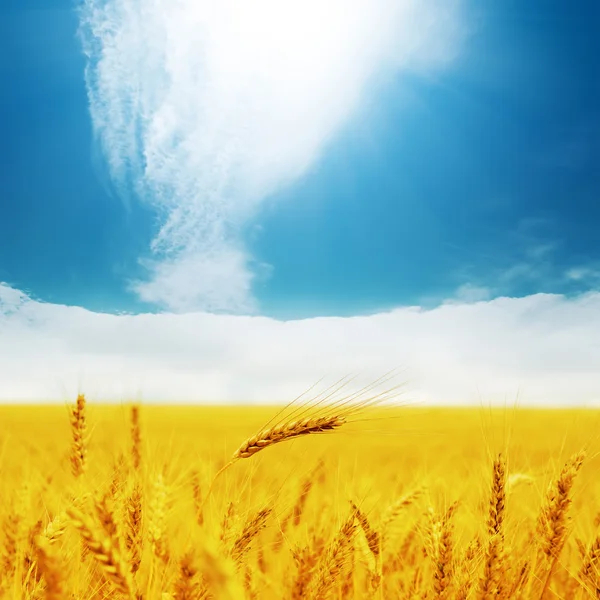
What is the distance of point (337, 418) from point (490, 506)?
33.8 inches

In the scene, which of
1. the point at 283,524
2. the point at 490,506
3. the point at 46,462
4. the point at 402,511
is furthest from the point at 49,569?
the point at 46,462

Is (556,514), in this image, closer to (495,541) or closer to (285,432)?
(495,541)

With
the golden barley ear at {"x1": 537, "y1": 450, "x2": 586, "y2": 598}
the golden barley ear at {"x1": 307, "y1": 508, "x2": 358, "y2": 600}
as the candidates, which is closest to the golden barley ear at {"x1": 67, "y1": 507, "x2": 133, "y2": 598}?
the golden barley ear at {"x1": 307, "y1": 508, "x2": 358, "y2": 600}

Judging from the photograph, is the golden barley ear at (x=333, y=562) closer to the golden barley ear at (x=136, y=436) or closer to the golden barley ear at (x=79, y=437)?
the golden barley ear at (x=79, y=437)

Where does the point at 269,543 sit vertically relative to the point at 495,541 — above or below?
below

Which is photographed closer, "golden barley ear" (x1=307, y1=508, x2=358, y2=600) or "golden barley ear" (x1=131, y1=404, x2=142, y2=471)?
"golden barley ear" (x1=307, y1=508, x2=358, y2=600)

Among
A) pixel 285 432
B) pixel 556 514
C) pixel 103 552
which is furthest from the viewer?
pixel 556 514

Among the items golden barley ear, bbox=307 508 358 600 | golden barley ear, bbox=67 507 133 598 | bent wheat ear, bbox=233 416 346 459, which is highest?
bent wheat ear, bbox=233 416 346 459

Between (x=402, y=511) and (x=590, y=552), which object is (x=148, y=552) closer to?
(x=402, y=511)

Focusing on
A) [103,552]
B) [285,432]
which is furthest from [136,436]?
[103,552]

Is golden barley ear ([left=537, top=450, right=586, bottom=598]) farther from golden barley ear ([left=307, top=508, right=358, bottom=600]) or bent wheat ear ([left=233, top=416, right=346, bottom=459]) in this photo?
bent wheat ear ([left=233, top=416, right=346, bottom=459])

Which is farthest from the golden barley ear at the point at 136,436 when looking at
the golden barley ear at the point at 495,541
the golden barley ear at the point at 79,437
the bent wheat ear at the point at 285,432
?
the golden barley ear at the point at 495,541

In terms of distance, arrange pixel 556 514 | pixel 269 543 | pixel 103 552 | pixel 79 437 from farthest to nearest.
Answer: pixel 79 437 → pixel 269 543 → pixel 556 514 → pixel 103 552

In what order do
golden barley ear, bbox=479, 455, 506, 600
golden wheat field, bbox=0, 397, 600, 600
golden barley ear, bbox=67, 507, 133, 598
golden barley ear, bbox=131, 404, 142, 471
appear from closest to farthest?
golden barley ear, bbox=67, 507, 133, 598 → golden wheat field, bbox=0, 397, 600, 600 → golden barley ear, bbox=479, 455, 506, 600 → golden barley ear, bbox=131, 404, 142, 471
